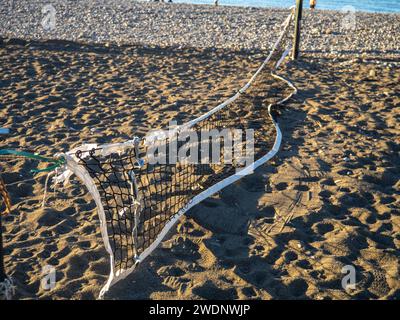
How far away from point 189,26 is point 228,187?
11.5 meters

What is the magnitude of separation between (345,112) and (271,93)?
1.57m

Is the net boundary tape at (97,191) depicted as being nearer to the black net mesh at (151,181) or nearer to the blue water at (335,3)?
the black net mesh at (151,181)

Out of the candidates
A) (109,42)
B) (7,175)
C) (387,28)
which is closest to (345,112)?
(7,175)

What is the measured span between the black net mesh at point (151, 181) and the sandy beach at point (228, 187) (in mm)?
190

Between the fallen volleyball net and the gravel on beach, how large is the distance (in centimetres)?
560

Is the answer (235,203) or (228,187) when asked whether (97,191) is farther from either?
(228,187)

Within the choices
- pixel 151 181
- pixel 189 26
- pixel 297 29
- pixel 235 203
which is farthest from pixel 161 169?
pixel 189 26

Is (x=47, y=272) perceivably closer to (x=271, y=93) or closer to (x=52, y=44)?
(x=271, y=93)

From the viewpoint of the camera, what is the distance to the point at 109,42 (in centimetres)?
1221

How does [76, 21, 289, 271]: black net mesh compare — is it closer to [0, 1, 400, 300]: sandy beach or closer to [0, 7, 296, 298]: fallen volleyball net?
[0, 7, 296, 298]: fallen volleyball net

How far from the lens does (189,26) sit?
50.4 ft

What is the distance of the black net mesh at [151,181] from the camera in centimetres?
403


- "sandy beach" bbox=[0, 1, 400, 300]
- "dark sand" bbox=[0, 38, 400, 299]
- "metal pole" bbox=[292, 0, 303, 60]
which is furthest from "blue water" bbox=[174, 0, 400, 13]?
"dark sand" bbox=[0, 38, 400, 299]

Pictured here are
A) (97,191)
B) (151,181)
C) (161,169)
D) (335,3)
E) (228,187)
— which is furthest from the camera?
(335,3)
